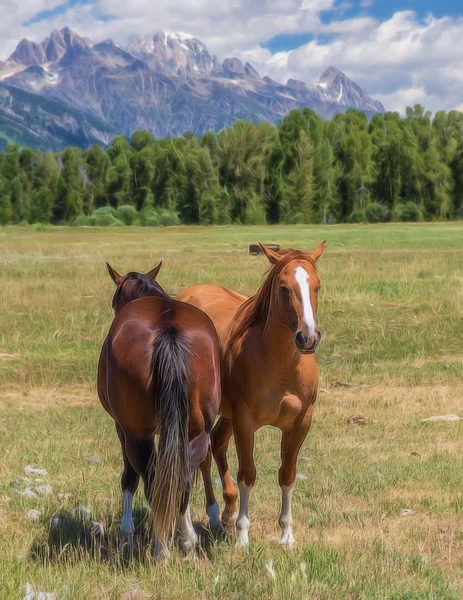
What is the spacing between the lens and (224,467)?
6.92 meters

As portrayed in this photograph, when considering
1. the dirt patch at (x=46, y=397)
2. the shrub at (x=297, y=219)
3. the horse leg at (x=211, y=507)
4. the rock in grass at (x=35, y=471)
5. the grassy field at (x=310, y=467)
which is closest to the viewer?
the grassy field at (x=310, y=467)

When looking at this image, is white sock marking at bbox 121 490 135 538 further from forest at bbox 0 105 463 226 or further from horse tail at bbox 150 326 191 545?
forest at bbox 0 105 463 226

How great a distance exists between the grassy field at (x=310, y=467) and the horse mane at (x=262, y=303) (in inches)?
63.0

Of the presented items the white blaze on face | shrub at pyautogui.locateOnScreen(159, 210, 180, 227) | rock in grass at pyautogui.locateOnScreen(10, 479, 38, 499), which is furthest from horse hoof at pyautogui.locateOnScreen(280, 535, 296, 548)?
shrub at pyautogui.locateOnScreen(159, 210, 180, 227)

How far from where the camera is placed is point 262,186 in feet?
293

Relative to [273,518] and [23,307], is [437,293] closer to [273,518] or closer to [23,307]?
[23,307]

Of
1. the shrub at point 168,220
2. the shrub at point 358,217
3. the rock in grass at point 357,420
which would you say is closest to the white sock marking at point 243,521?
the rock in grass at point 357,420

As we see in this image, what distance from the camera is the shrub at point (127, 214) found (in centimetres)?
9188

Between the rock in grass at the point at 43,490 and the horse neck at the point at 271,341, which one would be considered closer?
the horse neck at the point at 271,341

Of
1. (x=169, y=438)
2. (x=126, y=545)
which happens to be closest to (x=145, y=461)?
(x=169, y=438)

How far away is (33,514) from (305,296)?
2.96m

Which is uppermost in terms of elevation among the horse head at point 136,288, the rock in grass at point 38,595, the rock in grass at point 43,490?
the horse head at point 136,288

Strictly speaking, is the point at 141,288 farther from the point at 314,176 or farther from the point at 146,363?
the point at 314,176

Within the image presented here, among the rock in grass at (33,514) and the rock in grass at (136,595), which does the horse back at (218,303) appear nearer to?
the rock in grass at (33,514)
